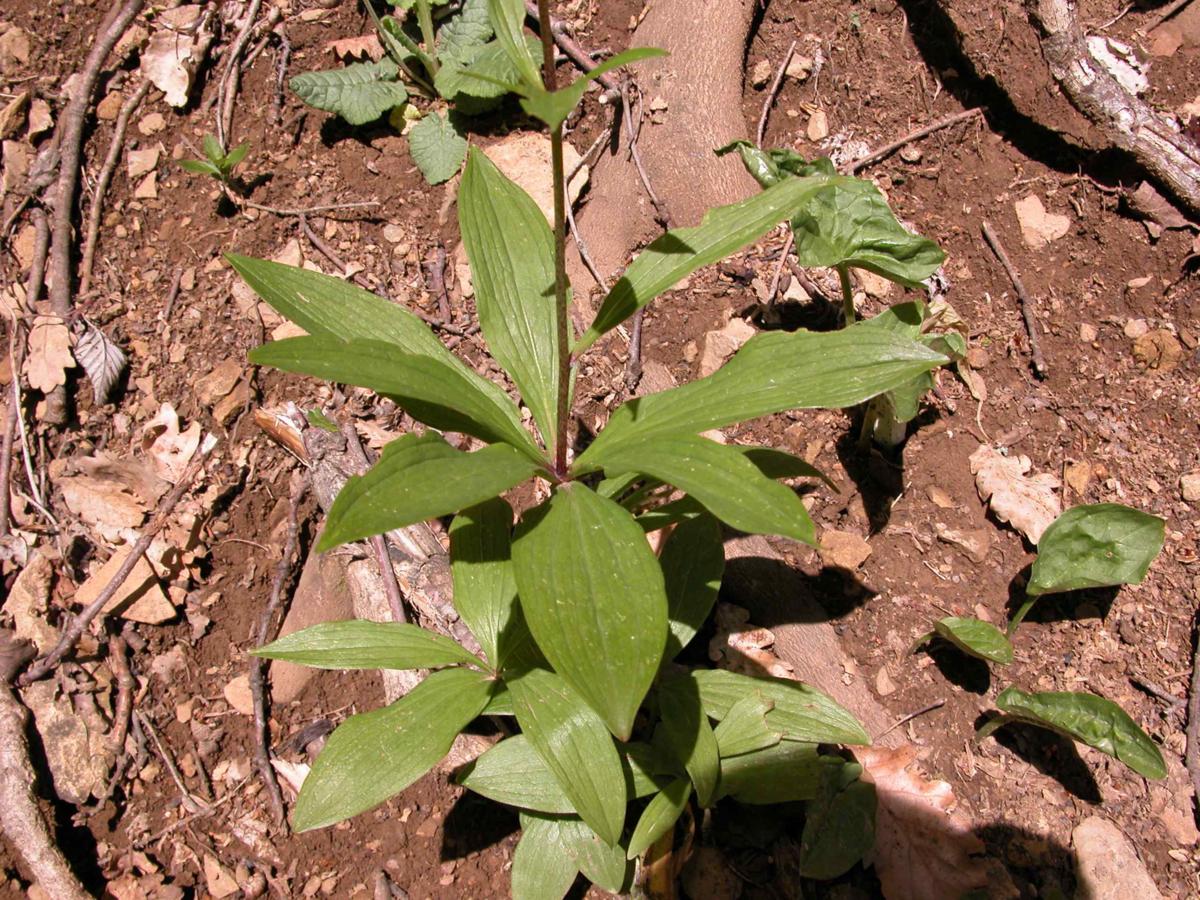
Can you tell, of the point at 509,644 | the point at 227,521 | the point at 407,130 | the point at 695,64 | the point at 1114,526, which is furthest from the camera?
the point at 407,130

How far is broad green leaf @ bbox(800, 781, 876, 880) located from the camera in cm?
252

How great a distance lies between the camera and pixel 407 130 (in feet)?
13.9

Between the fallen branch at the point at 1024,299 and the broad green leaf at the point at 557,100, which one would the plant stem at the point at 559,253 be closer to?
the broad green leaf at the point at 557,100

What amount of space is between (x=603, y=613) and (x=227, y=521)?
6.67 ft

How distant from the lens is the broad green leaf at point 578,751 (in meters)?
2.25

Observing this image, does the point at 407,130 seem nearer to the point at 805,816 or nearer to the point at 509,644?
the point at 509,644

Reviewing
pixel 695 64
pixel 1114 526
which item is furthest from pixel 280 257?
pixel 1114 526

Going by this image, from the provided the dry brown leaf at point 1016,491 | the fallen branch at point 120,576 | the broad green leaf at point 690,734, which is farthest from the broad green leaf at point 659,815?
the fallen branch at point 120,576

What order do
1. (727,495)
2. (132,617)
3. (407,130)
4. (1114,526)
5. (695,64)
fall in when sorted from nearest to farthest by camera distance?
(727,495)
(1114,526)
(132,617)
(695,64)
(407,130)

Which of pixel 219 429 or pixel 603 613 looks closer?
pixel 603 613

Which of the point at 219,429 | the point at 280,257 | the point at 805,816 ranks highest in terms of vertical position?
the point at 280,257

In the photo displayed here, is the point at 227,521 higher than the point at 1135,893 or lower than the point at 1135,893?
higher

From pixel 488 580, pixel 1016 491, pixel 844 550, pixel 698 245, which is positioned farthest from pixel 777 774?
pixel 698 245

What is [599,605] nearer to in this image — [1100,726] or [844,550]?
[844,550]
